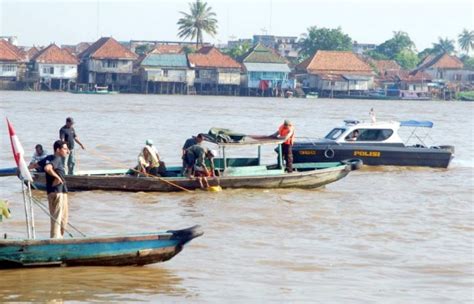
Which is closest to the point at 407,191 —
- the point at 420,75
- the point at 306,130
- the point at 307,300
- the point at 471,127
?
the point at 307,300

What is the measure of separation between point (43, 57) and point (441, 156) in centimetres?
6907

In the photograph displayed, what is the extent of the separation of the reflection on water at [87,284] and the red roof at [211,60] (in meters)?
80.7

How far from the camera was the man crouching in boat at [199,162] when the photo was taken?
19.2 m

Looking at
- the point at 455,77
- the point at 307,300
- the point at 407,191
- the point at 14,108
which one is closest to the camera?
the point at 307,300

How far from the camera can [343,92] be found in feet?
319

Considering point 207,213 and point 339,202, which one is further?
point 339,202

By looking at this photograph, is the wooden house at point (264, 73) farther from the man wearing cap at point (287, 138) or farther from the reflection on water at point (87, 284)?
the reflection on water at point (87, 284)

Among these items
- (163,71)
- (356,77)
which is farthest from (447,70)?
(163,71)

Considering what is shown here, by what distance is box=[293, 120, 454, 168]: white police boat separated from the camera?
24.8 meters

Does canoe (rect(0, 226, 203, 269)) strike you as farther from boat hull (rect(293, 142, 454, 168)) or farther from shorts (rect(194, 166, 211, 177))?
boat hull (rect(293, 142, 454, 168))

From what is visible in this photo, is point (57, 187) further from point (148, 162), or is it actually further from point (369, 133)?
point (369, 133)

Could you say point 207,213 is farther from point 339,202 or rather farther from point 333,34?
point 333,34

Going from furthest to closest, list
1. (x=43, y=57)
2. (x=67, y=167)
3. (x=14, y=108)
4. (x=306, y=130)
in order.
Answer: (x=43, y=57)
(x=14, y=108)
(x=306, y=130)
(x=67, y=167)

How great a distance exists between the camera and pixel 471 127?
173ft
